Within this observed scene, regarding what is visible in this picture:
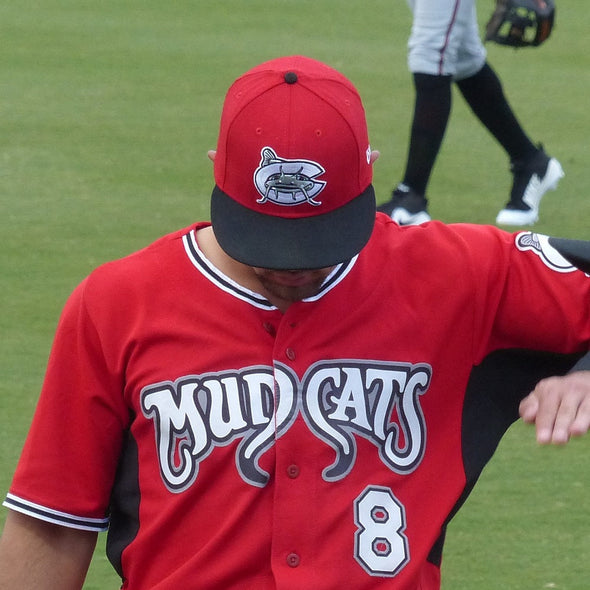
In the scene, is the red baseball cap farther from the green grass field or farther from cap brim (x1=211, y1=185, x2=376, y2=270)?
the green grass field

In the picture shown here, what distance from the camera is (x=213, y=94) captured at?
28.1 ft

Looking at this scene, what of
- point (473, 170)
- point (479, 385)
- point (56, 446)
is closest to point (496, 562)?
point (479, 385)

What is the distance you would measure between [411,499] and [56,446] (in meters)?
0.57

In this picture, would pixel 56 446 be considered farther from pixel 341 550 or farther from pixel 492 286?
pixel 492 286

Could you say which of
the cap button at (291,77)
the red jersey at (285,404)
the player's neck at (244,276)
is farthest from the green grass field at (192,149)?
the cap button at (291,77)

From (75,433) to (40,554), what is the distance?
0.22 m

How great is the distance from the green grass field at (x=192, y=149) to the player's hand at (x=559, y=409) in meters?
1.66

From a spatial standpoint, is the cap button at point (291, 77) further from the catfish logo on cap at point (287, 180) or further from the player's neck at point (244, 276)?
the player's neck at point (244, 276)

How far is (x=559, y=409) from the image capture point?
213cm

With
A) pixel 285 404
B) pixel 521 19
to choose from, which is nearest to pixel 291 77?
pixel 285 404

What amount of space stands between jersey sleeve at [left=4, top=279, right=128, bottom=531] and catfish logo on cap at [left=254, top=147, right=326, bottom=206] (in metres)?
0.34

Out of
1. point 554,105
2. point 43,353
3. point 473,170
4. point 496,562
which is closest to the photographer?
point 496,562

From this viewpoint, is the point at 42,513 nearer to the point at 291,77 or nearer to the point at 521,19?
the point at 291,77

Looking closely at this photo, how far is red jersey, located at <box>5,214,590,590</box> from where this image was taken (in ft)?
7.63
